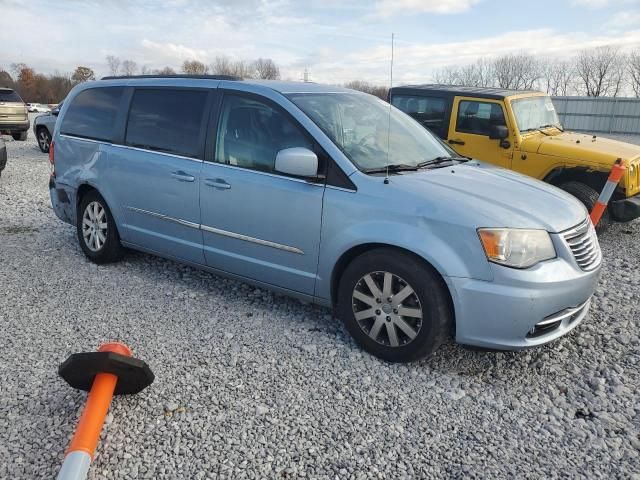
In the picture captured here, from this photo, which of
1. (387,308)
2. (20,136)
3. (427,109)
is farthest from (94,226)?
(20,136)

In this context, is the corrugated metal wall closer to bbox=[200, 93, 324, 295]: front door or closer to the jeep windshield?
the jeep windshield

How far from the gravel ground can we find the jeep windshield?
3425mm

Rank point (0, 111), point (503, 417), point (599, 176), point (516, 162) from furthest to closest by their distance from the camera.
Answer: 1. point (0, 111)
2. point (516, 162)
3. point (599, 176)
4. point (503, 417)

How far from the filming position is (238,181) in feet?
13.1

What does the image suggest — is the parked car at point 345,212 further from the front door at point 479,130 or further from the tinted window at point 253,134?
the front door at point 479,130

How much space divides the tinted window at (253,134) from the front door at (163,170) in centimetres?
23

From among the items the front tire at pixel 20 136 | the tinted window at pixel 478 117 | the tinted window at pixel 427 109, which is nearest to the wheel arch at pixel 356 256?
the tinted window at pixel 478 117

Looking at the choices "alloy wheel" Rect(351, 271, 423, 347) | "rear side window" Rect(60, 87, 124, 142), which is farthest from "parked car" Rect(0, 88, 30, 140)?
"alloy wheel" Rect(351, 271, 423, 347)

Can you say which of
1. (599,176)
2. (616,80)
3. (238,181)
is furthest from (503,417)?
(616,80)

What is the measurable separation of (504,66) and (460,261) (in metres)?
57.1

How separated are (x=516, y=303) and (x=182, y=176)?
2727mm

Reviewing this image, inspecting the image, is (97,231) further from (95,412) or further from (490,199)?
(490,199)

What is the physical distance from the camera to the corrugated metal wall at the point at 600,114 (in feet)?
92.5

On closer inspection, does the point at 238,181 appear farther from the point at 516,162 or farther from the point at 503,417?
the point at 516,162
